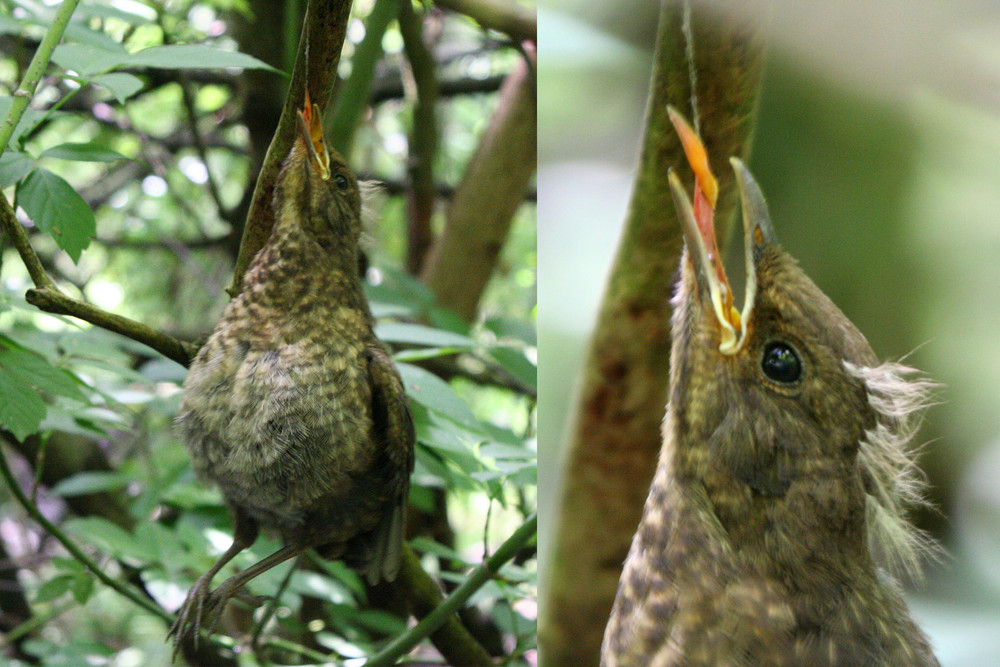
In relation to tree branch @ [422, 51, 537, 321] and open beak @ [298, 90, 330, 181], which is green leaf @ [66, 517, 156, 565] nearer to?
open beak @ [298, 90, 330, 181]

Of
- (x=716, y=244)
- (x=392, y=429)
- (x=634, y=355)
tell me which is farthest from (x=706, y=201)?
(x=392, y=429)

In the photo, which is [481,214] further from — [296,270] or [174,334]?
[296,270]

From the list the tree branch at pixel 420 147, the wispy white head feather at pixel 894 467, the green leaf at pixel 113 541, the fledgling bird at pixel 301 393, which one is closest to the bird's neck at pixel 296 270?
the fledgling bird at pixel 301 393

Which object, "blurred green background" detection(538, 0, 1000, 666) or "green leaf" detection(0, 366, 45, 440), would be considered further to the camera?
"green leaf" detection(0, 366, 45, 440)

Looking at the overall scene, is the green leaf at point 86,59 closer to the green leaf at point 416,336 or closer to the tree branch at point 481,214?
the green leaf at point 416,336

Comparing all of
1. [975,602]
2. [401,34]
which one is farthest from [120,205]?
[975,602]

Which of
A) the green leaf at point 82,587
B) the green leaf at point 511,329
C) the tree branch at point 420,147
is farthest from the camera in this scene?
the tree branch at point 420,147

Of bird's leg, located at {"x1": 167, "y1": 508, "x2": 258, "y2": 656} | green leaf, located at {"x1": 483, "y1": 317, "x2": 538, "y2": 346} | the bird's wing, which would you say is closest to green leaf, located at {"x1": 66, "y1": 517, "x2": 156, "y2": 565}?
bird's leg, located at {"x1": 167, "y1": 508, "x2": 258, "y2": 656}
